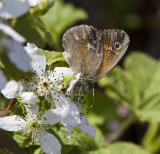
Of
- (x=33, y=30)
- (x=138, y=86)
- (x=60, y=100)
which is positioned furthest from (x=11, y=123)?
(x=138, y=86)

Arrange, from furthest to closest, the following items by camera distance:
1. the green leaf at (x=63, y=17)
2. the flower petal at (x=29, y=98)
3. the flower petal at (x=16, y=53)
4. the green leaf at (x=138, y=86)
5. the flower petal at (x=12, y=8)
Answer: the green leaf at (x=63, y=17) → the green leaf at (x=138, y=86) → the flower petal at (x=29, y=98) → the flower petal at (x=12, y=8) → the flower petal at (x=16, y=53)

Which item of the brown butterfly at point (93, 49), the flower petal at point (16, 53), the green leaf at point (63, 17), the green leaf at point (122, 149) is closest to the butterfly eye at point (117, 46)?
the brown butterfly at point (93, 49)

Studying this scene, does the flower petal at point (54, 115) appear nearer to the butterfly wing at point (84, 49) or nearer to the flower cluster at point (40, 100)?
the flower cluster at point (40, 100)

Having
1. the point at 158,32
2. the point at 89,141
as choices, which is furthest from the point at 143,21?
the point at 89,141

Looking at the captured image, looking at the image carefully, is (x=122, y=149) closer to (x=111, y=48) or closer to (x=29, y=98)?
(x=111, y=48)

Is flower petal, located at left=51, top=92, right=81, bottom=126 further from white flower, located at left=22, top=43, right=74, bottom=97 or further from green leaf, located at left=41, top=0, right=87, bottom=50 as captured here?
green leaf, located at left=41, top=0, right=87, bottom=50

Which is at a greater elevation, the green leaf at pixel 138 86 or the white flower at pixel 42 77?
the white flower at pixel 42 77
